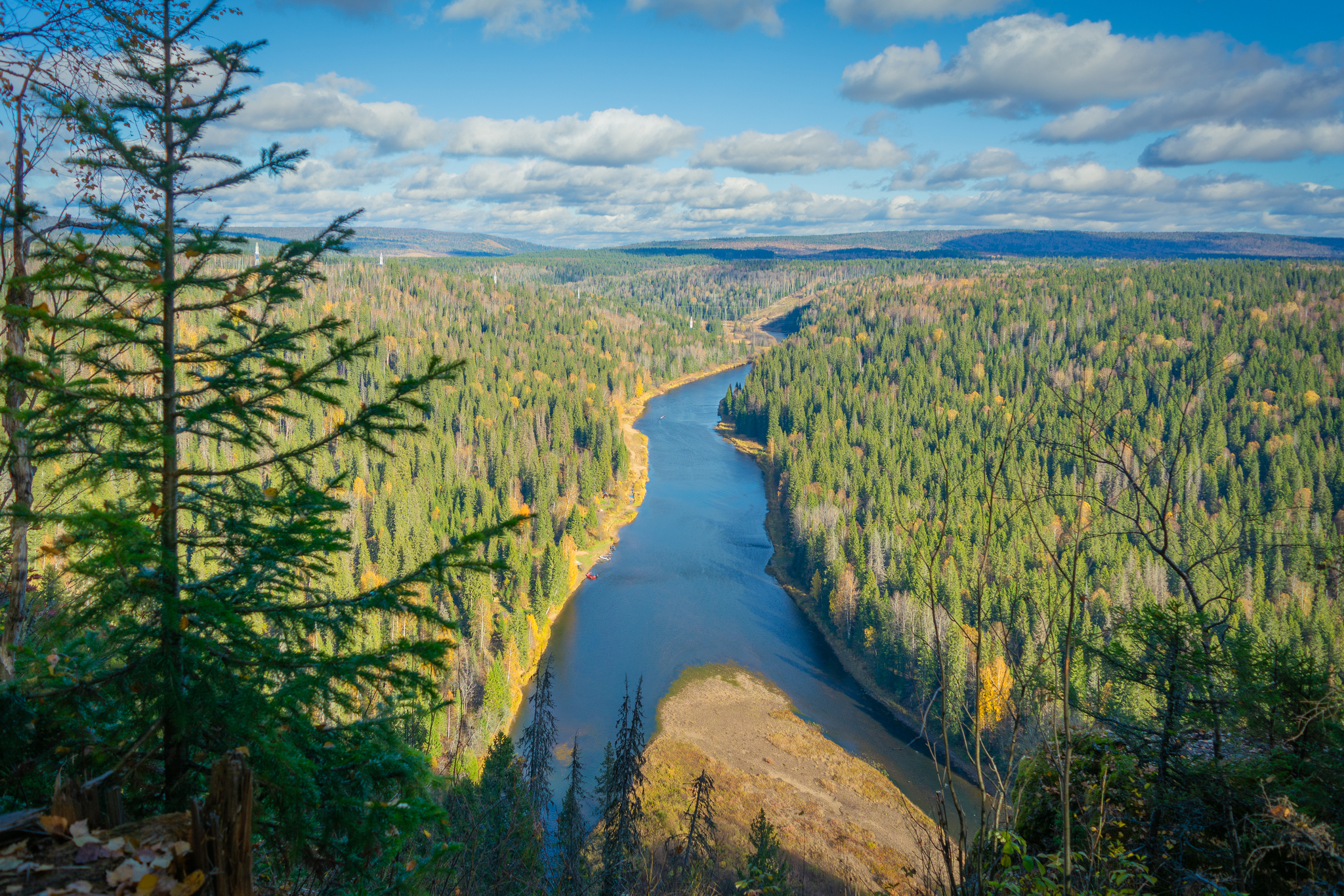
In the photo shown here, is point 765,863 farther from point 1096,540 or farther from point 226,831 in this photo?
point 1096,540

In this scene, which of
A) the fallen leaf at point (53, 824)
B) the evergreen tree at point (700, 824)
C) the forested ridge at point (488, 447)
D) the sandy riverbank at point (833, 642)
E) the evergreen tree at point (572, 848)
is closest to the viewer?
the fallen leaf at point (53, 824)

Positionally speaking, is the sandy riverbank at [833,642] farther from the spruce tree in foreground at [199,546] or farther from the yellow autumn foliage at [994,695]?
the spruce tree in foreground at [199,546]

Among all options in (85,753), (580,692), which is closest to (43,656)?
(85,753)

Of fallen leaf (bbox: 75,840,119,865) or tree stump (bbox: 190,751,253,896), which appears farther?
fallen leaf (bbox: 75,840,119,865)

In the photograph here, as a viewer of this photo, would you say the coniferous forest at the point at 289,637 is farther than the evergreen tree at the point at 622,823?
No

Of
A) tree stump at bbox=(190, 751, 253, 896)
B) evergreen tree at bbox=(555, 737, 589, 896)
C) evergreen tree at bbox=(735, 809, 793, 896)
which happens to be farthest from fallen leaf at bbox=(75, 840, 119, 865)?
evergreen tree at bbox=(735, 809, 793, 896)

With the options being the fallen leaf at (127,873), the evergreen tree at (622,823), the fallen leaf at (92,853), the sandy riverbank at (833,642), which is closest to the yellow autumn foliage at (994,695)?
the sandy riverbank at (833,642)

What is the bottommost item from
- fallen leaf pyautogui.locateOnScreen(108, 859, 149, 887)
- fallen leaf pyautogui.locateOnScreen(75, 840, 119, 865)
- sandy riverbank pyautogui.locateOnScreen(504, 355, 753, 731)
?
sandy riverbank pyautogui.locateOnScreen(504, 355, 753, 731)

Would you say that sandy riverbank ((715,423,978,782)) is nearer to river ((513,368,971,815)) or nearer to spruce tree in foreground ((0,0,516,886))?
river ((513,368,971,815))
